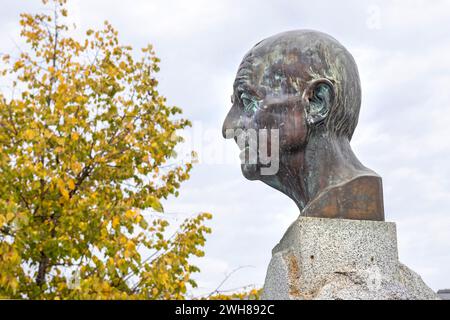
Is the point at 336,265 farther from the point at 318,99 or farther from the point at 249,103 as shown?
the point at 249,103

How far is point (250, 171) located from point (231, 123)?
1.28 ft

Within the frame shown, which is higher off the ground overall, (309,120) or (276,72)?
(276,72)

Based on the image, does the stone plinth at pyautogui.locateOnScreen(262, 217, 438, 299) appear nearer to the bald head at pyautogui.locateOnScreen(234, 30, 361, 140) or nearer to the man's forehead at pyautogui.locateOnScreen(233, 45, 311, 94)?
the bald head at pyautogui.locateOnScreen(234, 30, 361, 140)

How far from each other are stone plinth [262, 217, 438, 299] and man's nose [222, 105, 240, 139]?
894mm

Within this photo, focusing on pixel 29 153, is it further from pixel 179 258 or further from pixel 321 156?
pixel 321 156

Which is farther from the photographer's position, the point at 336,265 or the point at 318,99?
the point at 318,99

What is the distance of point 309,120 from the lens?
4.31 metres

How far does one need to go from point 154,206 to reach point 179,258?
1.51 meters

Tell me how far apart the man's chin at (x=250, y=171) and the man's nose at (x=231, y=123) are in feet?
0.84

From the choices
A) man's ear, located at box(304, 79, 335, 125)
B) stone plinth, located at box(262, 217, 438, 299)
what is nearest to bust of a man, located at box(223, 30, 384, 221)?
man's ear, located at box(304, 79, 335, 125)

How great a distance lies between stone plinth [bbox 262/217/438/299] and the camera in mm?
3916

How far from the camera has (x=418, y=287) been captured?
427 cm

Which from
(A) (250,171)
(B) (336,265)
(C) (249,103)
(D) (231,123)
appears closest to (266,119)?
(C) (249,103)
